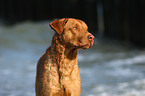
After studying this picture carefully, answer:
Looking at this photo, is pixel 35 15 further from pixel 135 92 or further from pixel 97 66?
pixel 135 92

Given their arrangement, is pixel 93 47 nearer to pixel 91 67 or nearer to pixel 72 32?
pixel 91 67

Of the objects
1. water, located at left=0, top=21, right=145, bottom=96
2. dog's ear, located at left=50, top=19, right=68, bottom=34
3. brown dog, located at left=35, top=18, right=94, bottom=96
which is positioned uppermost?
water, located at left=0, top=21, right=145, bottom=96

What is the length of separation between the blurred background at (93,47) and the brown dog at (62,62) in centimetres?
181

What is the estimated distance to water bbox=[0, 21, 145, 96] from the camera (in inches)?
183

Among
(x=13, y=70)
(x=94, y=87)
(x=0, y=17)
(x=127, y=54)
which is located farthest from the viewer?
(x=0, y=17)

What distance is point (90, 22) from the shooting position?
12.8 meters

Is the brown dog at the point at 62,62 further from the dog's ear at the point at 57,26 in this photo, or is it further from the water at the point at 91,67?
the water at the point at 91,67

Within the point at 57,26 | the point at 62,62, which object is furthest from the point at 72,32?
the point at 62,62

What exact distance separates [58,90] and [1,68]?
450 cm

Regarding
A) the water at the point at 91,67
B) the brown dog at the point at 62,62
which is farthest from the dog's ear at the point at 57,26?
the water at the point at 91,67

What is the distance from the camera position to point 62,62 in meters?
2.62

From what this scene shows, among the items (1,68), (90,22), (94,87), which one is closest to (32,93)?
(94,87)

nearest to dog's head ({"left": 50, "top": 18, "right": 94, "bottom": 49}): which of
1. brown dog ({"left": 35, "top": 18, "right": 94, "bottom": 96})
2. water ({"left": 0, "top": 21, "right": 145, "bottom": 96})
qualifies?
brown dog ({"left": 35, "top": 18, "right": 94, "bottom": 96})

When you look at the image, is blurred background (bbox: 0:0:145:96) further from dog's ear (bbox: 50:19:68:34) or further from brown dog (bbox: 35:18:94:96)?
dog's ear (bbox: 50:19:68:34)
